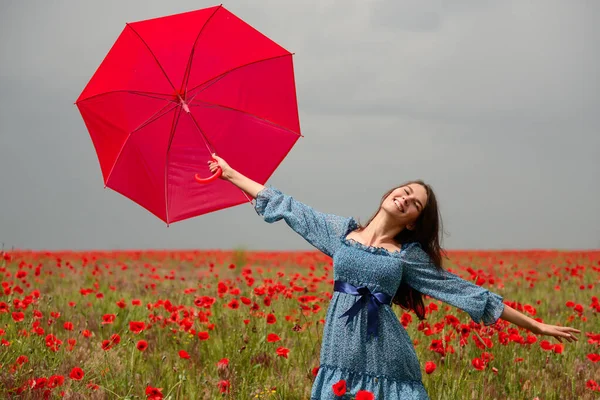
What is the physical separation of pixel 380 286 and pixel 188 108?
1661 millimetres

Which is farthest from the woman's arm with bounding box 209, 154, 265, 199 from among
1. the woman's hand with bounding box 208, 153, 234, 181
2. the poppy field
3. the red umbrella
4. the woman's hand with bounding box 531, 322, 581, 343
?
the woman's hand with bounding box 531, 322, 581, 343

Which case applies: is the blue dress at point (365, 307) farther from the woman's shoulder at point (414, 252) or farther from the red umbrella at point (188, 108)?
the red umbrella at point (188, 108)

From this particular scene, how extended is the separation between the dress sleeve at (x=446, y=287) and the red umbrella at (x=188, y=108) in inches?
45.4

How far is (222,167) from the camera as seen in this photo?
403 cm

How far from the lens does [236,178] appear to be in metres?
4.00

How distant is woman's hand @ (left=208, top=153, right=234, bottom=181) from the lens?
158 inches

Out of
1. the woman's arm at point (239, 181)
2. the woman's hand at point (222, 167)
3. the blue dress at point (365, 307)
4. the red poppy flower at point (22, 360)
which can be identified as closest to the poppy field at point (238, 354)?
the red poppy flower at point (22, 360)

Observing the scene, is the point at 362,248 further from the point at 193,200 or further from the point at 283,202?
the point at 193,200

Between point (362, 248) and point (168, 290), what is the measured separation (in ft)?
19.6

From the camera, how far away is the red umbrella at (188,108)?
13.9 feet

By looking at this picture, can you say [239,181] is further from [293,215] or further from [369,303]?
[369,303]

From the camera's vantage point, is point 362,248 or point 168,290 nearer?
point 362,248

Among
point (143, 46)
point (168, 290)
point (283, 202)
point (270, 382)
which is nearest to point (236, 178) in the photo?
point (283, 202)

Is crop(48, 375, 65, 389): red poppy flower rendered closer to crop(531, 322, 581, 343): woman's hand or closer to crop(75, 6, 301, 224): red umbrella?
crop(75, 6, 301, 224): red umbrella
